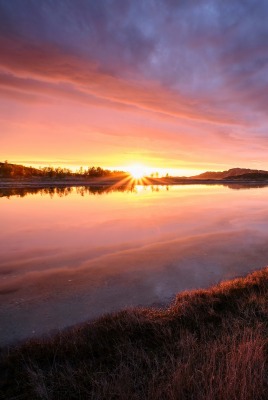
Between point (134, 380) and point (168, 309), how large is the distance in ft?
8.16

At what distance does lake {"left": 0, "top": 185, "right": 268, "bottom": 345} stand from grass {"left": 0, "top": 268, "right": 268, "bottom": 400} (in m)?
0.80

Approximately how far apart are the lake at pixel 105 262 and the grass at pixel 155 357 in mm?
804

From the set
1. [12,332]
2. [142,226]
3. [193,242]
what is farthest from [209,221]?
[12,332]

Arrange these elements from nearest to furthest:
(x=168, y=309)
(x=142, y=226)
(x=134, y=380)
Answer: (x=134, y=380) < (x=168, y=309) < (x=142, y=226)

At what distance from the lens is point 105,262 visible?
982 cm

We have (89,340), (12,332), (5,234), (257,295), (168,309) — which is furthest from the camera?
(5,234)

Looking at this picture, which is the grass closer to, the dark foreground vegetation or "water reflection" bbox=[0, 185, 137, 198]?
"water reflection" bbox=[0, 185, 137, 198]

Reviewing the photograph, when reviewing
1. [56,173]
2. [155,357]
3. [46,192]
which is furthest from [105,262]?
[56,173]

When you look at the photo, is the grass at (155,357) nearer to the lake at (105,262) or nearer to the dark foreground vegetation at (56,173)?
the lake at (105,262)

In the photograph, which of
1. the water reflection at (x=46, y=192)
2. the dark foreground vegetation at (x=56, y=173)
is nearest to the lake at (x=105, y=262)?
the water reflection at (x=46, y=192)

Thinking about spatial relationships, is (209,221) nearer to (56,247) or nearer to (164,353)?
(56,247)

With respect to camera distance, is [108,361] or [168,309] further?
[168,309]

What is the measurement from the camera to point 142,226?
53.2 ft

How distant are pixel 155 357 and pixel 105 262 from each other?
5.80 metres
